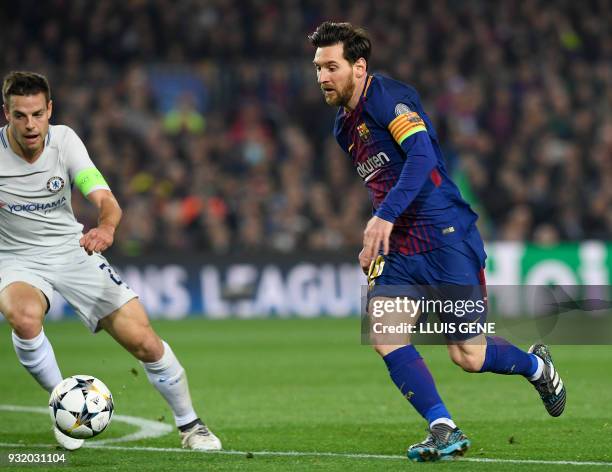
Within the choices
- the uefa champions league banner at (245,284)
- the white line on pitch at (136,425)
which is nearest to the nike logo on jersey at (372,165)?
the white line on pitch at (136,425)

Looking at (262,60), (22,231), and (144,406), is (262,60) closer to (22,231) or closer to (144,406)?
(144,406)

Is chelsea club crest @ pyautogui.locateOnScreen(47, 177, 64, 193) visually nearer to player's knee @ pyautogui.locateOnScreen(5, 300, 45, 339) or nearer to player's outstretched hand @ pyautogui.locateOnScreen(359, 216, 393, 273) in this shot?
player's knee @ pyautogui.locateOnScreen(5, 300, 45, 339)

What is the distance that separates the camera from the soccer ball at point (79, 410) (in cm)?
638

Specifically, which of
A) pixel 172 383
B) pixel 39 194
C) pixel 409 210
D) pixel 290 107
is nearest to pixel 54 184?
pixel 39 194

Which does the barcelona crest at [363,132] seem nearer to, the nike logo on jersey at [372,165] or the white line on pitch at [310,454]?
the nike logo on jersey at [372,165]

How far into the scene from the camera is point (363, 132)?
648 centimetres

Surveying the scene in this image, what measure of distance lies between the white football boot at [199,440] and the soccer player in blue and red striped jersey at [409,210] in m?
1.15

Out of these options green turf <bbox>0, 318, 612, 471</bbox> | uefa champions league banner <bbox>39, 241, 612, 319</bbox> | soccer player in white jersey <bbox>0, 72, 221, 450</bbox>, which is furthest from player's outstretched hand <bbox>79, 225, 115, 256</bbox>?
uefa champions league banner <bbox>39, 241, 612, 319</bbox>

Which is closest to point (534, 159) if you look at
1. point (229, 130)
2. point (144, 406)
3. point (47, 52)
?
point (229, 130)

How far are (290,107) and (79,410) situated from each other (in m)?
13.6

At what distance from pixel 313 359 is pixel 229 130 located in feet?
24.3

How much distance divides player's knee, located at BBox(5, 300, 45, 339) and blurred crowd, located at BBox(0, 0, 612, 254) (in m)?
10.4

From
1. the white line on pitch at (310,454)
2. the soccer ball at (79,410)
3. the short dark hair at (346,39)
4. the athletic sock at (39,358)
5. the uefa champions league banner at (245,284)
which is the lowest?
the uefa champions league banner at (245,284)

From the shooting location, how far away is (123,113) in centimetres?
1923
